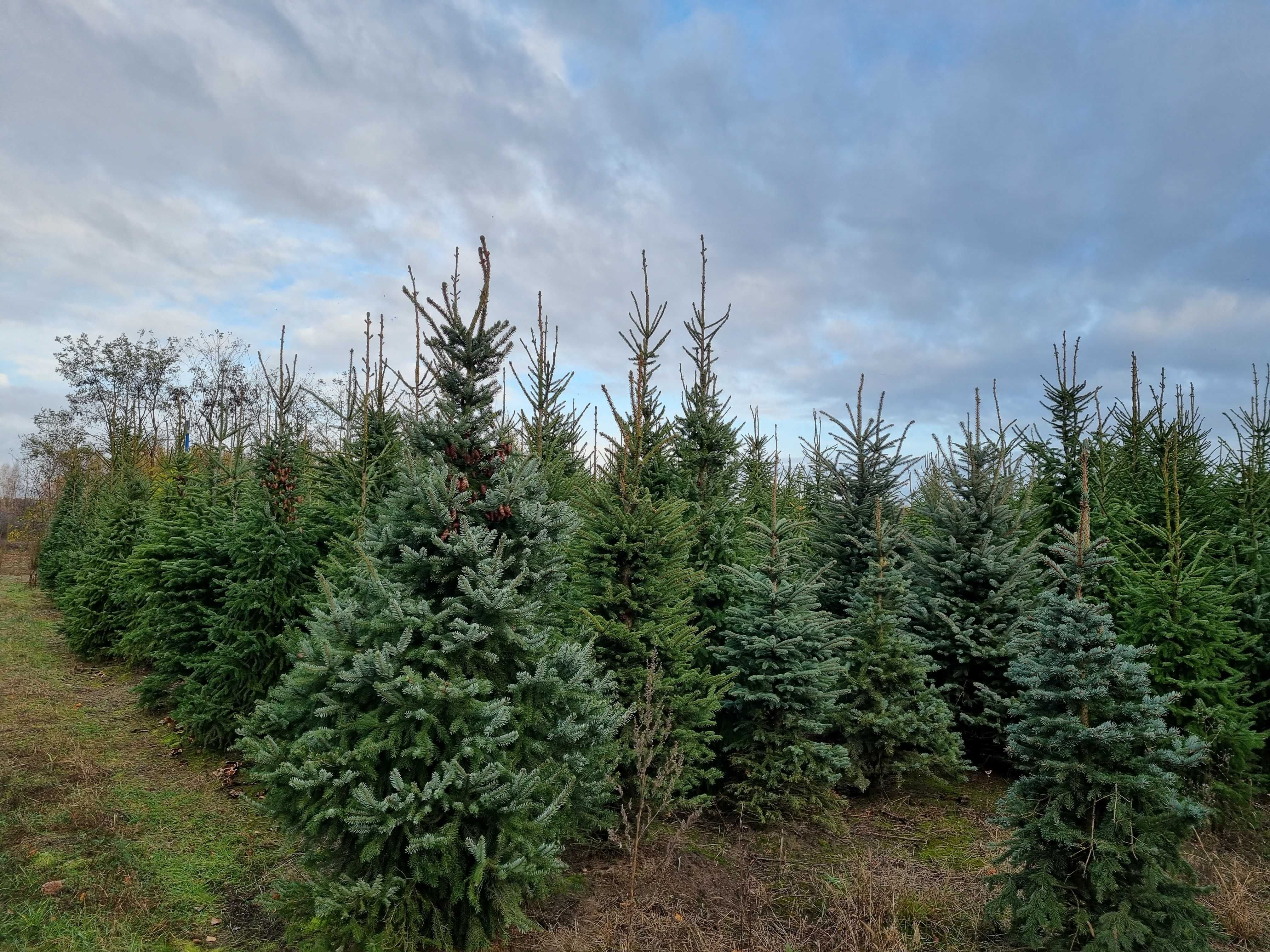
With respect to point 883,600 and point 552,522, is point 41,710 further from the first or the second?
point 883,600

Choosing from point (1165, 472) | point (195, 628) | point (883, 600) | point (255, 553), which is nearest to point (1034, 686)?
point (883, 600)

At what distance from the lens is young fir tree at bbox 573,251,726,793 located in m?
4.63

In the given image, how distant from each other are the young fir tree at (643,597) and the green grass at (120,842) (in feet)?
8.24

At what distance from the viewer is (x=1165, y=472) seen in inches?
→ 227

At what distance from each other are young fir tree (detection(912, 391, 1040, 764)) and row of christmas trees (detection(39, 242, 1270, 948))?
0.14 feet

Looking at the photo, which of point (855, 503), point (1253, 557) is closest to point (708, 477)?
point (855, 503)

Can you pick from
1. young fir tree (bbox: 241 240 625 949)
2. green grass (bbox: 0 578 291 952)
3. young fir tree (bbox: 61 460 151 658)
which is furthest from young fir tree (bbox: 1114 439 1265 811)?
young fir tree (bbox: 61 460 151 658)

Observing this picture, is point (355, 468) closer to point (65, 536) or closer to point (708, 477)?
point (708, 477)

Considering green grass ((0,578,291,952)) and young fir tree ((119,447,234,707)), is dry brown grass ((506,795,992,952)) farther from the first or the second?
young fir tree ((119,447,234,707))

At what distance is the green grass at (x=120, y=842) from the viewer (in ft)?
12.0

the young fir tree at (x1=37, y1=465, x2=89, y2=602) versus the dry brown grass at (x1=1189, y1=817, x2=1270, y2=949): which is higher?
the young fir tree at (x1=37, y1=465, x2=89, y2=602)

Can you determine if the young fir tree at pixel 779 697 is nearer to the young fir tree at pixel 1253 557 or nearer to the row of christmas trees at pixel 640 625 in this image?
the row of christmas trees at pixel 640 625

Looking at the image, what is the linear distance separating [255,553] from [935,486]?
701 centimetres

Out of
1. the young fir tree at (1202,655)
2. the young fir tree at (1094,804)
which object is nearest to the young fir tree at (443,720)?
the young fir tree at (1094,804)
